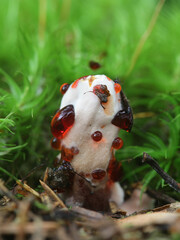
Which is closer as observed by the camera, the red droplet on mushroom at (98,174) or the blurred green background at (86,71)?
the red droplet on mushroom at (98,174)

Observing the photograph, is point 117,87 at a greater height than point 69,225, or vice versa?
point 117,87

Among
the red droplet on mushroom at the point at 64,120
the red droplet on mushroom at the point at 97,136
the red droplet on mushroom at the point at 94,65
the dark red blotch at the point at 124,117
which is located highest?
the red droplet on mushroom at the point at 94,65

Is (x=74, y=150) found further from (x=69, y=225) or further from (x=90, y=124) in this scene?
(x=69, y=225)

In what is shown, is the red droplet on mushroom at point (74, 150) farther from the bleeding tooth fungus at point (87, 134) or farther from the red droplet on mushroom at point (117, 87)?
the red droplet on mushroom at point (117, 87)

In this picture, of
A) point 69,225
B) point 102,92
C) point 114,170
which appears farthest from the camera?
point 114,170

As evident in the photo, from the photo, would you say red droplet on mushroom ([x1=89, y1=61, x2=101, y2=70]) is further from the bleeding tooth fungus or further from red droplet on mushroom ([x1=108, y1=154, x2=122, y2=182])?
red droplet on mushroom ([x1=108, y1=154, x2=122, y2=182])

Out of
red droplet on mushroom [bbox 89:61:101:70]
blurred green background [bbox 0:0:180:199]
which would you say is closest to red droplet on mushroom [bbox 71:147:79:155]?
blurred green background [bbox 0:0:180:199]

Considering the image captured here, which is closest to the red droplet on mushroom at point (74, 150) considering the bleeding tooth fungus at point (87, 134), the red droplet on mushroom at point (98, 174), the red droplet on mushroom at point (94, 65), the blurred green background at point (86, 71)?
the bleeding tooth fungus at point (87, 134)

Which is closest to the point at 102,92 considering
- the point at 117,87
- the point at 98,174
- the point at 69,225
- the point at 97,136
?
the point at 117,87

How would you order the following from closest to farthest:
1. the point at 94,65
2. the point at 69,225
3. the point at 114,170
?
1. the point at 69,225
2. the point at 114,170
3. the point at 94,65

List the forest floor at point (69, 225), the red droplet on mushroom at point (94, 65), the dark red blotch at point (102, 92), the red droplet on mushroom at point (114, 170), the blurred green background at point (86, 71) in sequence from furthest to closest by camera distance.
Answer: the red droplet on mushroom at point (94, 65) → the blurred green background at point (86, 71) → the red droplet on mushroom at point (114, 170) → the dark red blotch at point (102, 92) → the forest floor at point (69, 225)
